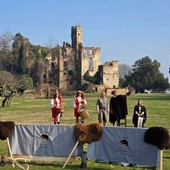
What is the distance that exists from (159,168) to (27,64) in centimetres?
9154

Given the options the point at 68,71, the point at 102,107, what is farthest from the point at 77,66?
the point at 102,107

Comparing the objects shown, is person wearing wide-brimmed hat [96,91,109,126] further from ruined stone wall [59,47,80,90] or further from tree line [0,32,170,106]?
ruined stone wall [59,47,80,90]

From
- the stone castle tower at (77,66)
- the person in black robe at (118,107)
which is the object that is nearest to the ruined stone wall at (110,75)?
the stone castle tower at (77,66)

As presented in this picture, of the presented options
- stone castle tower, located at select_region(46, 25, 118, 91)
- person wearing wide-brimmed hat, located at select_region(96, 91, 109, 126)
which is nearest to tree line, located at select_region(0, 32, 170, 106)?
stone castle tower, located at select_region(46, 25, 118, 91)

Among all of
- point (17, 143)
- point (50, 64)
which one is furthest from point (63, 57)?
point (17, 143)

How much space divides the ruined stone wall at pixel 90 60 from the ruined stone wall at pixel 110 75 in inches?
115

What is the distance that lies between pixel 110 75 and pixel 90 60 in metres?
6.58

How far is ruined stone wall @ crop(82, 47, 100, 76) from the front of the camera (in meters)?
103

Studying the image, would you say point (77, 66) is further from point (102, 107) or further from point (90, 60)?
point (102, 107)

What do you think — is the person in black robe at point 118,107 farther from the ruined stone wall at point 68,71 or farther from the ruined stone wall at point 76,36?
the ruined stone wall at point 76,36

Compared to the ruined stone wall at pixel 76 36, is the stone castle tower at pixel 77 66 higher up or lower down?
lower down

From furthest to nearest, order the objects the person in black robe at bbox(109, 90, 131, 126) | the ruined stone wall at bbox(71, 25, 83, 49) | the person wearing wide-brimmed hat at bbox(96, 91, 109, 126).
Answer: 1. the ruined stone wall at bbox(71, 25, 83, 49)
2. the person wearing wide-brimmed hat at bbox(96, 91, 109, 126)
3. the person in black robe at bbox(109, 90, 131, 126)

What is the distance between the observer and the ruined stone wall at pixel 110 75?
102 metres

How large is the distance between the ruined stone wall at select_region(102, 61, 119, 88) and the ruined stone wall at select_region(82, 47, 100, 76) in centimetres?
291
